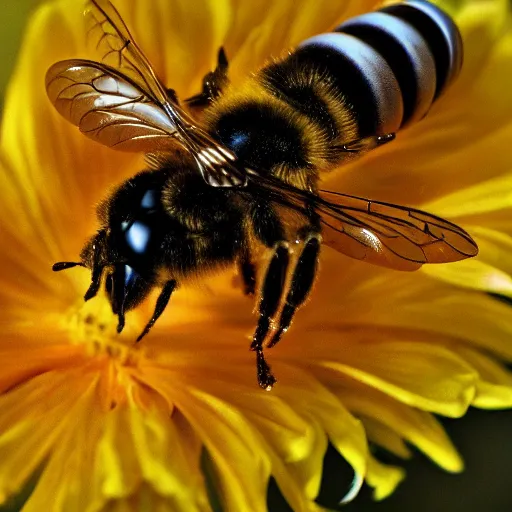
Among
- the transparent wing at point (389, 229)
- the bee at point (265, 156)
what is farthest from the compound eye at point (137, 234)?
the transparent wing at point (389, 229)

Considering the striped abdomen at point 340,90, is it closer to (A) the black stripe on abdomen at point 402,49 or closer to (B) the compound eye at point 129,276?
(A) the black stripe on abdomen at point 402,49

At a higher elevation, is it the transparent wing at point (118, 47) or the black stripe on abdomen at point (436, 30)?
the black stripe on abdomen at point (436, 30)

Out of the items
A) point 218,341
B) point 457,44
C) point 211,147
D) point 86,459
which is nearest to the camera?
point 211,147

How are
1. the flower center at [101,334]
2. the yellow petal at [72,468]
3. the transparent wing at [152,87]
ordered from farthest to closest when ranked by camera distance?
1. the flower center at [101,334]
2. the yellow petal at [72,468]
3. the transparent wing at [152,87]

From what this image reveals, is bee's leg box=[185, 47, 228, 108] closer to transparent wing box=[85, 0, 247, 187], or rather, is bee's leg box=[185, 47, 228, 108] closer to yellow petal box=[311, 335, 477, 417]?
transparent wing box=[85, 0, 247, 187]

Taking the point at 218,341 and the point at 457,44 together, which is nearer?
the point at 457,44

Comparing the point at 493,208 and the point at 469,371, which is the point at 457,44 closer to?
the point at 493,208

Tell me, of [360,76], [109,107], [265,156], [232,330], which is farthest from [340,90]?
[232,330]

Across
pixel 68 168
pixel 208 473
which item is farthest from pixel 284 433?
pixel 68 168
